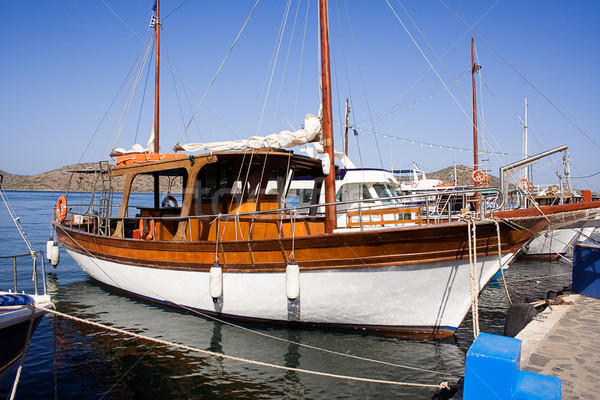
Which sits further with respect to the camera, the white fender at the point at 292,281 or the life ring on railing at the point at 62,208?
the life ring on railing at the point at 62,208

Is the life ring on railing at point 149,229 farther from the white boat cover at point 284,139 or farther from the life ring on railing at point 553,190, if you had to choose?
the life ring on railing at point 553,190

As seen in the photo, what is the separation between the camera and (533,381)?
→ 3834 millimetres

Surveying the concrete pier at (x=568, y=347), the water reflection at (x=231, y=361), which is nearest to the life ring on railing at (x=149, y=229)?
the water reflection at (x=231, y=361)

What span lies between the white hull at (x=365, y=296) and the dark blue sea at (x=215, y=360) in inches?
13.5

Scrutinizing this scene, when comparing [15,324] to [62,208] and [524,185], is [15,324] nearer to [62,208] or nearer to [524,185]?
[62,208]

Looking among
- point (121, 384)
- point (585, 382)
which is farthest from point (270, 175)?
point (585, 382)

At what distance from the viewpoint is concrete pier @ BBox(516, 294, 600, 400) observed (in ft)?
15.5

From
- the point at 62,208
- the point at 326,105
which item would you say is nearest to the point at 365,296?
the point at 326,105

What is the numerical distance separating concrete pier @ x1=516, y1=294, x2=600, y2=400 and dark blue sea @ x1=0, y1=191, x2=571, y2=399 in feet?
4.24

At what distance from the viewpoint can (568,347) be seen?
579 centimetres

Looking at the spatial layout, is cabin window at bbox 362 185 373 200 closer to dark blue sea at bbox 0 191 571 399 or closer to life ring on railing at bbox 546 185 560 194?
dark blue sea at bbox 0 191 571 399

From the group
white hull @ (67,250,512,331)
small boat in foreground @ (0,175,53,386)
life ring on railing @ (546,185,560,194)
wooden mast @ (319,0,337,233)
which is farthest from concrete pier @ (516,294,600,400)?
life ring on railing @ (546,185,560,194)

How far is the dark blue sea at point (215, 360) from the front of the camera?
6.15m

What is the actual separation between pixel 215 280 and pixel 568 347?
19.7 feet
